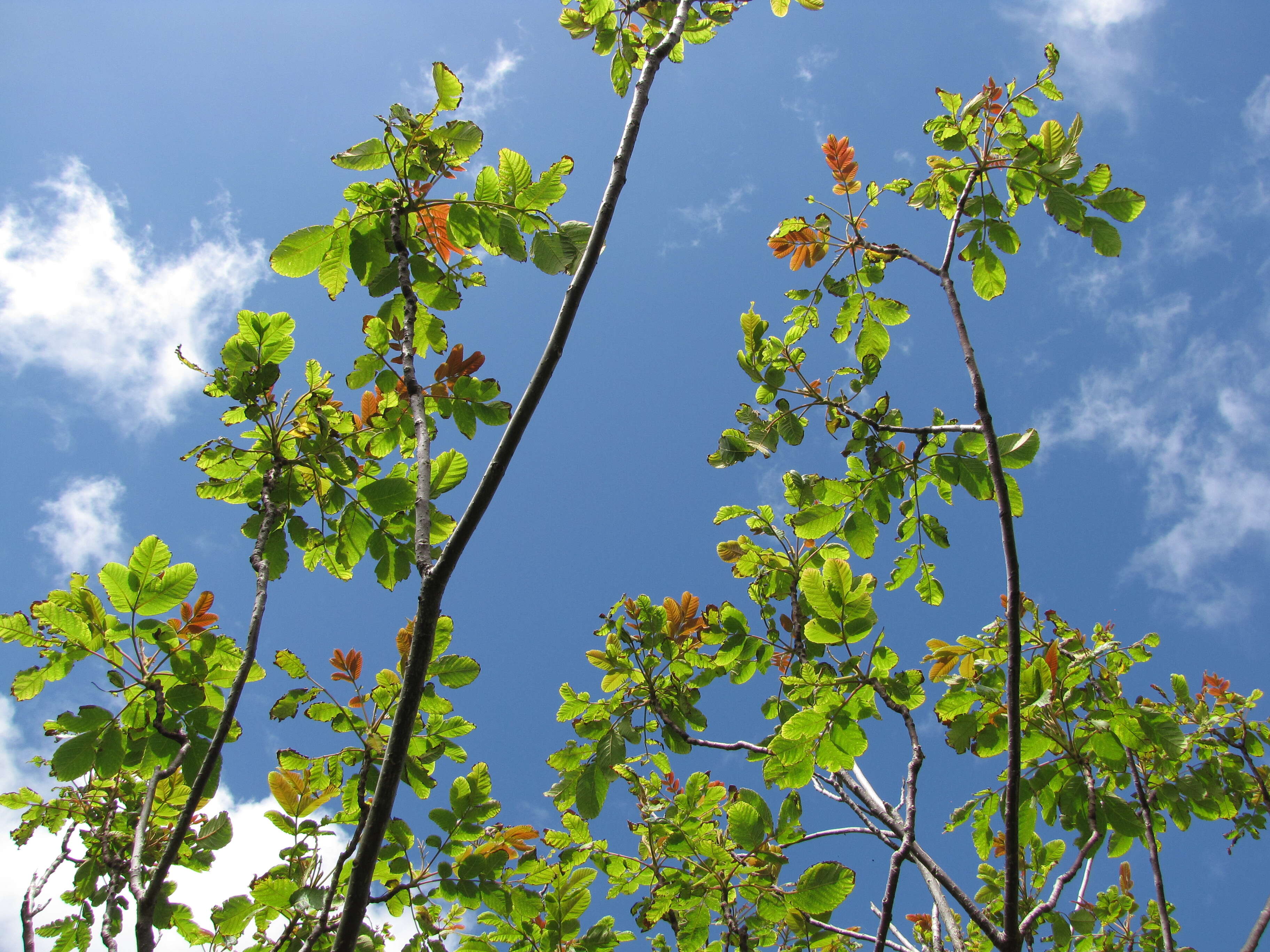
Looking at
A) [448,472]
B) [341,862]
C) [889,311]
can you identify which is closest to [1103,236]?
[889,311]

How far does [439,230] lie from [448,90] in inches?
16.3

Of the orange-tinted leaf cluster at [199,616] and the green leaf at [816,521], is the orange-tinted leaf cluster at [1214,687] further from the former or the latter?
the orange-tinted leaf cluster at [199,616]

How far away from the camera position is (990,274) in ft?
8.58

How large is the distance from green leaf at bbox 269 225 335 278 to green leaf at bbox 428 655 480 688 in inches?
52.1

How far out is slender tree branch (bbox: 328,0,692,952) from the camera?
1.33 metres

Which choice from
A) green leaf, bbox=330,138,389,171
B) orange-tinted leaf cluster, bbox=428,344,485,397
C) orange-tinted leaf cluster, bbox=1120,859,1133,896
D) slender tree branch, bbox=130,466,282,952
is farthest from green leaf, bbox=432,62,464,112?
orange-tinted leaf cluster, bbox=1120,859,1133,896

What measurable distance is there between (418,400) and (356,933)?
117 cm

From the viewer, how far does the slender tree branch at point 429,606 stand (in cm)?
133

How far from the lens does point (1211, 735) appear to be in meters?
3.13

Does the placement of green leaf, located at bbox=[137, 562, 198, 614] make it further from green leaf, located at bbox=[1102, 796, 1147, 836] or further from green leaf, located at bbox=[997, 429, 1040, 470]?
green leaf, located at bbox=[1102, 796, 1147, 836]

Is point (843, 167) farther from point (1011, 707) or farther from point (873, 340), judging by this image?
Result: point (1011, 707)

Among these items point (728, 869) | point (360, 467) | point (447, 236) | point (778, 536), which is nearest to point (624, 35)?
point (447, 236)

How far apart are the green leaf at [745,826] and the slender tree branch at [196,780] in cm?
167

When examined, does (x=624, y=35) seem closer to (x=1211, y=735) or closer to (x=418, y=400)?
(x=418, y=400)
